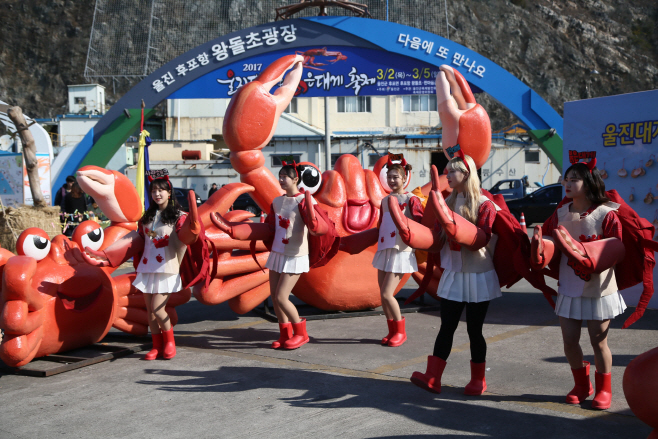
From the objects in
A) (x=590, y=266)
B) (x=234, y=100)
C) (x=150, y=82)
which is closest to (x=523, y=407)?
(x=590, y=266)

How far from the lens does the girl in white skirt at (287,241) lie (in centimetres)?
481

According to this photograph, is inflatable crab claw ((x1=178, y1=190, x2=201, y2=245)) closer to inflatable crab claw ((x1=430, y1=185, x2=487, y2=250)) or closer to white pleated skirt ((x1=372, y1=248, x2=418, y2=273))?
white pleated skirt ((x1=372, y1=248, x2=418, y2=273))

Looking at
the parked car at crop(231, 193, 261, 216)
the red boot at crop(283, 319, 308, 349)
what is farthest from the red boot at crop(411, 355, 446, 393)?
the parked car at crop(231, 193, 261, 216)

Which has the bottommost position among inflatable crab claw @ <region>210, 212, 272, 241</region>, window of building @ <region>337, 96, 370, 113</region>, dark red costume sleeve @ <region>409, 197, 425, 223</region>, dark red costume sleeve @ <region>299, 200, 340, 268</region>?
dark red costume sleeve @ <region>299, 200, 340, 268</region>

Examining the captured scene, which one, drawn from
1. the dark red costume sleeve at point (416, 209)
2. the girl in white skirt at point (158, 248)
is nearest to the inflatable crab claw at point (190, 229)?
the girl in white skirt at point (158, 248)

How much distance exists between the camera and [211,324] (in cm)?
604

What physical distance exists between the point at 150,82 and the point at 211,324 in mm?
5485

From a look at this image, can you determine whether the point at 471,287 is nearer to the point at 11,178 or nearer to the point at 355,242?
the point at 355,242

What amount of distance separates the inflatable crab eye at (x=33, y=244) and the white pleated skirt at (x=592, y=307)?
364 cm

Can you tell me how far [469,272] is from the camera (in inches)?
141

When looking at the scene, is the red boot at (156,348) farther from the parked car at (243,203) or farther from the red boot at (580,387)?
the parked car at (243,203)

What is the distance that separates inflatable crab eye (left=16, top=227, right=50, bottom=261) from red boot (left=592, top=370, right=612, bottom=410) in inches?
153

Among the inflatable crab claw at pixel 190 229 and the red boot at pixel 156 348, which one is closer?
the inflatable crab claw at pixel 190 229

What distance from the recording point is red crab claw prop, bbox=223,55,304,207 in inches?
219
